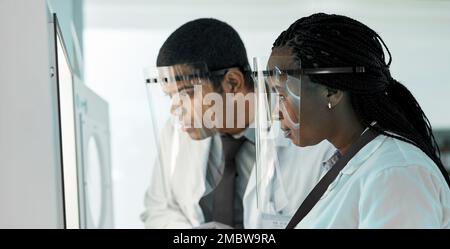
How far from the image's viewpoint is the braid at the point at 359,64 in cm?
94

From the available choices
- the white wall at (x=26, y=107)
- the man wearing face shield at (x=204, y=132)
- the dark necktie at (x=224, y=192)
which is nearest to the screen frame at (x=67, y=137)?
the white wall at (x=26, y=107)

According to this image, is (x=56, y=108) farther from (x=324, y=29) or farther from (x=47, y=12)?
(x=324, y=29)

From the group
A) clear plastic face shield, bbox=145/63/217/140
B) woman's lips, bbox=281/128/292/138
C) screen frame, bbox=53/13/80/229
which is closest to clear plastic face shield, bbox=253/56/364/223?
woman's lips, bbox=281/128/292/138

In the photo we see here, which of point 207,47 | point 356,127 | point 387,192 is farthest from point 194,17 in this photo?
point 387,192

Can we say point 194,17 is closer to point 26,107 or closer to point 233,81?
point 233,81

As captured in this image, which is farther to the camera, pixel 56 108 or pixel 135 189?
pixel 135 189

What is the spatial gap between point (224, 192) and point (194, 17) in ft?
1.21

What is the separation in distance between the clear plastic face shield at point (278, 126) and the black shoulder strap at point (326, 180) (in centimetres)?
6

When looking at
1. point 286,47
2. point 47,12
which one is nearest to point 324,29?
point 286,47

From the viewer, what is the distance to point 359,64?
0.94 m

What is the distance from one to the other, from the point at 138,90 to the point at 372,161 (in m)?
0.43

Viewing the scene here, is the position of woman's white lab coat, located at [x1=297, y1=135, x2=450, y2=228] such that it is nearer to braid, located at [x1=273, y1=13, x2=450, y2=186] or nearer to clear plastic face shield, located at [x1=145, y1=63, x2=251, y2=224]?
braid, located at [x1=273, y1=13, x2=450, y2=186]

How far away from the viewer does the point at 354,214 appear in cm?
92

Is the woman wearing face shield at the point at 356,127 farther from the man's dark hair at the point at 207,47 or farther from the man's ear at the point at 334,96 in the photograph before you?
the man's dark hair at the point at 207,47
